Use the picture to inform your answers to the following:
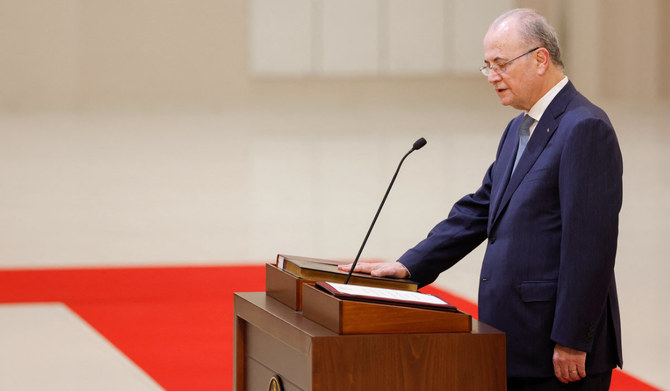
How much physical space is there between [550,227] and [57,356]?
248cm

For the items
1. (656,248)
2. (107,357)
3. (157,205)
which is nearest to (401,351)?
(107,357)

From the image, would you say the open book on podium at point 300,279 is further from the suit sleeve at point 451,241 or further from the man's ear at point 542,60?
the man's ear at point 542,60

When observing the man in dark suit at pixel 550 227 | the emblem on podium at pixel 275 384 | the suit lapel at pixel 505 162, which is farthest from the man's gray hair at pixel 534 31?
the emblem on podium at pixel 275 384

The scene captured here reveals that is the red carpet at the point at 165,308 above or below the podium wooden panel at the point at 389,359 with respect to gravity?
below

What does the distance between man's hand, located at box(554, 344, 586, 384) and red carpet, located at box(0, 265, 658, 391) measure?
1568 mm

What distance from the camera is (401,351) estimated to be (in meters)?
1.84

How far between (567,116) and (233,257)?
4.04 meters

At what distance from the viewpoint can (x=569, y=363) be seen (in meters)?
2.08

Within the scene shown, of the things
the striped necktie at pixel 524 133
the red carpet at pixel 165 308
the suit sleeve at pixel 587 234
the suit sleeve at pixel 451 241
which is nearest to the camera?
the suit sleeve at pixel 587 234

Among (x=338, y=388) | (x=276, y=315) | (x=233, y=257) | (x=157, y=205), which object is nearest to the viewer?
(x=338, y=388)

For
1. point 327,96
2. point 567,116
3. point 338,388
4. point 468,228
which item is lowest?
point 338,388

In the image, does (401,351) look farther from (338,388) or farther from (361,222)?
(361,222)

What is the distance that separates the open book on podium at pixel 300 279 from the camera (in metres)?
2.09

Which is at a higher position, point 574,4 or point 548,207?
point 574,4
